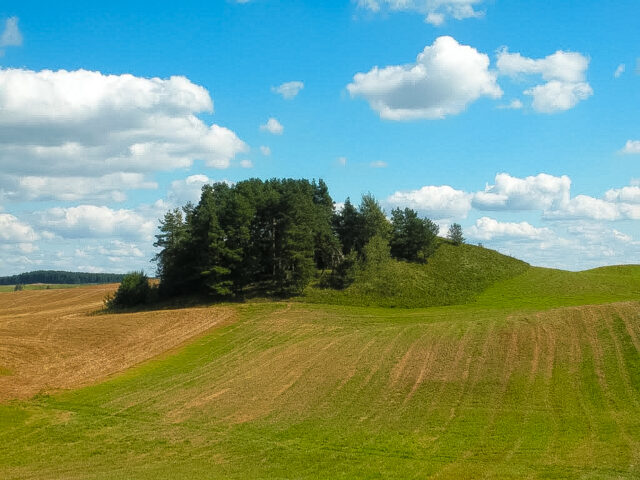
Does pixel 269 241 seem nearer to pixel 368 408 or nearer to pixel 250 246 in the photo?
pixel 250 246

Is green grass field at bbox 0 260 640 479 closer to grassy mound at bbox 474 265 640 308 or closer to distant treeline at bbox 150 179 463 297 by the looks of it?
grassy mound at bbox 474 265 640 308

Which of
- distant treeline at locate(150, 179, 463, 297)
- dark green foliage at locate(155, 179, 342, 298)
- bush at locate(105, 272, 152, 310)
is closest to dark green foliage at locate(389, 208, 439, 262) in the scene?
distant treeline at locate(150, 179, 463, 297)

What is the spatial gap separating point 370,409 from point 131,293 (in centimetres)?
5586

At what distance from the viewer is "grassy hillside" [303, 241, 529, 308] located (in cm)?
6757

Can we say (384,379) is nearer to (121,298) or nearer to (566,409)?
(566,409)

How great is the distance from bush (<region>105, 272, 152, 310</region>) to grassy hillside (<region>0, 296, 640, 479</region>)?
31680mm

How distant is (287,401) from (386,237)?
56.2 metres

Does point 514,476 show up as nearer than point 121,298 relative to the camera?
Yes

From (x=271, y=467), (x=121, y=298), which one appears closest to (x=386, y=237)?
(x=121, y=298)

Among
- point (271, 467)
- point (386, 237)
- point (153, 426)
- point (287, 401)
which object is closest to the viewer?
point (271, 467)

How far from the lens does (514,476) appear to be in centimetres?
1797

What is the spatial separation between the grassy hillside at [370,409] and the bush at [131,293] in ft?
104

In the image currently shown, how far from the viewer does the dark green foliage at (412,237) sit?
278ft

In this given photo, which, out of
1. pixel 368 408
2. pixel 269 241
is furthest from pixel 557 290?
pixel 368 408
